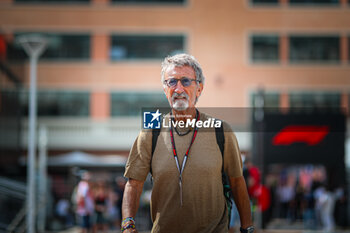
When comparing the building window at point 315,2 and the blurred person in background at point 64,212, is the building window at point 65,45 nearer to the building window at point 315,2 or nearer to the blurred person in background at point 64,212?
the building window at point 315,2

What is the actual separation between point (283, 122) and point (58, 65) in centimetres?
2626

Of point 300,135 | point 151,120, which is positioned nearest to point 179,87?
point 151,120

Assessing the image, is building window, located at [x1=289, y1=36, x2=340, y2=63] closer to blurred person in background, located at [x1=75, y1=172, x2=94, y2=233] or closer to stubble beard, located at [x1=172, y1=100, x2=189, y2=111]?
blurred person in background, located at [x1=75, y1=172, x2=94, y2=233]

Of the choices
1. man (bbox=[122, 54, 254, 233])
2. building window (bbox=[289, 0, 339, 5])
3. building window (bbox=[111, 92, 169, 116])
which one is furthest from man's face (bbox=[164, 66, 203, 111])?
building window (bbox=[289, 0, 339, 5])

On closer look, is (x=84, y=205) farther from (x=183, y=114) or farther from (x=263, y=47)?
(x=263, y=47)

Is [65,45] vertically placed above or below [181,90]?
above

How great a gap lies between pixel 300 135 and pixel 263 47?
25101 mm

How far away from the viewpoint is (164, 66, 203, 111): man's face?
11.9ft

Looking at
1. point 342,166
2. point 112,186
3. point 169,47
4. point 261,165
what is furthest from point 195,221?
point 169,47

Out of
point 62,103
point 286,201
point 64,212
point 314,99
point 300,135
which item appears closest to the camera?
point 300,135

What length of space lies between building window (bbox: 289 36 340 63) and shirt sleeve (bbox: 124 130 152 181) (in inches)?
1467

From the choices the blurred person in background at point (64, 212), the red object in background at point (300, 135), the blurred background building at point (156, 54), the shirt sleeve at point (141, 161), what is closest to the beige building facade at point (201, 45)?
the blurred background building at point (156, 54)

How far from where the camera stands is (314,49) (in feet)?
131

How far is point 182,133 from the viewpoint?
357cm
